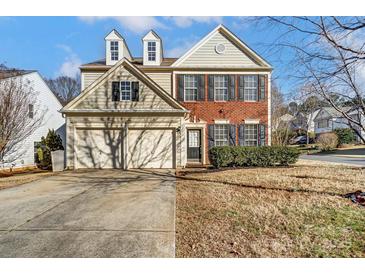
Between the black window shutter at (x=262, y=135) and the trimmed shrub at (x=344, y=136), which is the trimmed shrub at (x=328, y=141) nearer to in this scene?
the trimmed shrub at (x=344, y=136)

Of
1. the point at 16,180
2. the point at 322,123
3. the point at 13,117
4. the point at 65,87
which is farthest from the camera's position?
the point at 322,123

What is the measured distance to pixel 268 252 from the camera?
3299 mm

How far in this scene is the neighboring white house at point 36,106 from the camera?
1471cm

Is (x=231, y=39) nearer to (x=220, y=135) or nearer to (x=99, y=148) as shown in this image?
(x=220, y=135)

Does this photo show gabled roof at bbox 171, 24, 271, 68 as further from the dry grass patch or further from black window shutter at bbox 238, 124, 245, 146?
the dry grass patch

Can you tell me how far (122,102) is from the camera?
1170 centimetres

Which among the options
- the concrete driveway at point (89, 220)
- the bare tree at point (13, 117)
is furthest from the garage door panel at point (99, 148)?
the bare tree at point (13, 117)

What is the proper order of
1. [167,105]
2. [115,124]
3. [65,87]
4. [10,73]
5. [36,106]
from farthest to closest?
[65,87] < [36,106] < [10,73] < [167,105] < [115,124]

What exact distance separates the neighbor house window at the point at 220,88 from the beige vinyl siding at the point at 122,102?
3.46 m

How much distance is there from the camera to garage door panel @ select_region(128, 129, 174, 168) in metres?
11.6

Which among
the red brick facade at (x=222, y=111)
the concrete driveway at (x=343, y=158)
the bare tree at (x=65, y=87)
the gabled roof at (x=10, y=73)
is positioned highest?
the bare tree at (x=65, y=87)

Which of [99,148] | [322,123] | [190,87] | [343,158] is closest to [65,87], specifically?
[99,148]

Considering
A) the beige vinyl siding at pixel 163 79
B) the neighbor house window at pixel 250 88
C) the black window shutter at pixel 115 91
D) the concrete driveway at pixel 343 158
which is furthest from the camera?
the concrete driveway at pixel 343 158

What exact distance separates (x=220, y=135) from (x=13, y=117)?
38.4 feet
